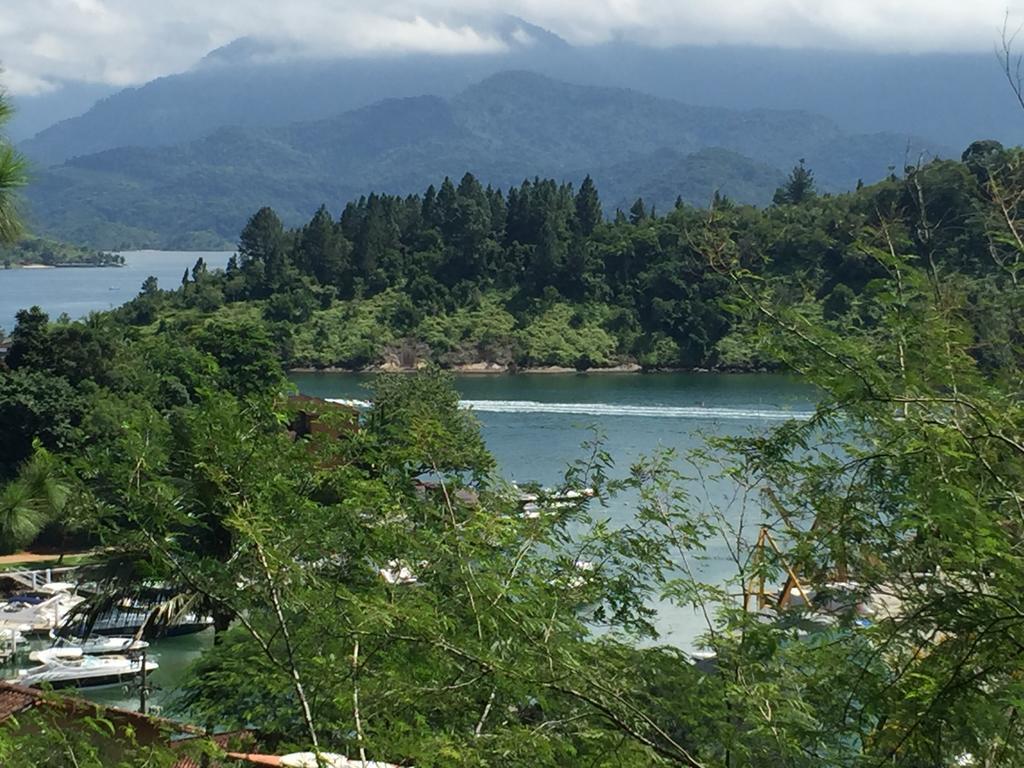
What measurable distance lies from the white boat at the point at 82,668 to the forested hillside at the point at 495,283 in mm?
31087

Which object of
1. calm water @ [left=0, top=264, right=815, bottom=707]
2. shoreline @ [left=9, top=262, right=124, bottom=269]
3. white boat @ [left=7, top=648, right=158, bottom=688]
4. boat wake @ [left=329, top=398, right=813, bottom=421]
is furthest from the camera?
shoreline @ [left=9, top=262, right=124, bottom=269]

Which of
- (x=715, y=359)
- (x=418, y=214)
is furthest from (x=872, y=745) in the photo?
(x=418, y=214)

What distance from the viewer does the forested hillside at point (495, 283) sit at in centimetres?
4653

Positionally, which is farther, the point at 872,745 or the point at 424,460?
the point at 424,460

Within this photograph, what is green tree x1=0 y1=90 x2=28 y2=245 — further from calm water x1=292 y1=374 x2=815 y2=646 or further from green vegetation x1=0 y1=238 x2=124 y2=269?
green vegetation x1=0 y1=238 x2=124 y2=269

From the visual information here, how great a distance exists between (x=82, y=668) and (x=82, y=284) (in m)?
93.5

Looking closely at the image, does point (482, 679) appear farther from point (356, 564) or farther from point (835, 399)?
point (356, 564)

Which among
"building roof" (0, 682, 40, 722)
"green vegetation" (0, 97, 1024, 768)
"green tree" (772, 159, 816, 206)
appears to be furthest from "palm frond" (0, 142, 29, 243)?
"green tree" (772, 159, 816, 206)

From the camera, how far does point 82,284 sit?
334 feet

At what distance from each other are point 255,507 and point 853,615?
2138 mm

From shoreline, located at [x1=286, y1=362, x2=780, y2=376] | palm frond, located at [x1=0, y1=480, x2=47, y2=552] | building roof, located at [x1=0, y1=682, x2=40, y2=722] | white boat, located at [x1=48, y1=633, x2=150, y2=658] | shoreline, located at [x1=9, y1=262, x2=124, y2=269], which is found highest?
building roof, located at [x1=0, y1=682, x2=40, y2=722]

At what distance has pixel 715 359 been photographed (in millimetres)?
45781

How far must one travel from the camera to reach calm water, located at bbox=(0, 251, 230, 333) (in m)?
73.4

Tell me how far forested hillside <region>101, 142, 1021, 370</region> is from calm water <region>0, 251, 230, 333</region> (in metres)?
9.72
